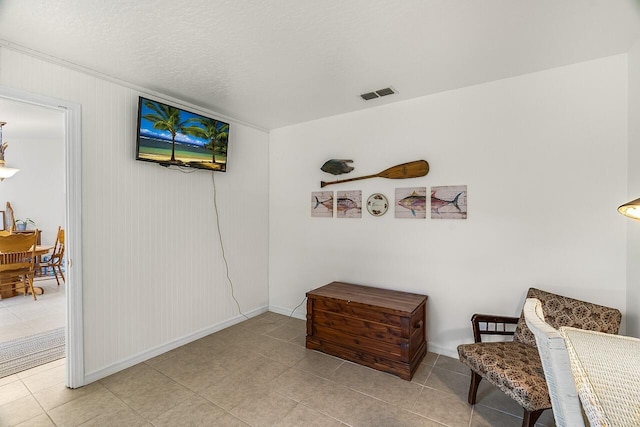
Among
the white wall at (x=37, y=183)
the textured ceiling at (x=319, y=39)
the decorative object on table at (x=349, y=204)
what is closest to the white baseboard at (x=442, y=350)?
the decorative object on table at (x=349, y=204)

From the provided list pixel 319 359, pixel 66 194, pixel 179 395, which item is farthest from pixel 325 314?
pixel 66 194

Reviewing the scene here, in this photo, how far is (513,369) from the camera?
1.82 metres

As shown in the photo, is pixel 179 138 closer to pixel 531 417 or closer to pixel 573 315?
pixel 531 417

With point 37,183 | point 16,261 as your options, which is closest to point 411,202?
point 16,261

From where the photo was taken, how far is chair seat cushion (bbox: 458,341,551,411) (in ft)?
5.41

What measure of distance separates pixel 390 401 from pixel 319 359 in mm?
854

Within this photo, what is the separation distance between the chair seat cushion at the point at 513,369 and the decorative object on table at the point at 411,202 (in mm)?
1348

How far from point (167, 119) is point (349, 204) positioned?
214 centimetres

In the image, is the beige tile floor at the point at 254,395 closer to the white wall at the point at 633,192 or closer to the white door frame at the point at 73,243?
the white door frame at the point at 73,243

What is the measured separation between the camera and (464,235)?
9.23 feet

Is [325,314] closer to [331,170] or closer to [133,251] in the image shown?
[331,170]

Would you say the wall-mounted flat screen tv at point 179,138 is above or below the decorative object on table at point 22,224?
above

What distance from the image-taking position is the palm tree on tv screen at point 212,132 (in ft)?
10.2

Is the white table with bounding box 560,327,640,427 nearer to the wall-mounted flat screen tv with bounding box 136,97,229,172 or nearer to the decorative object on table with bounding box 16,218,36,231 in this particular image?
the wall-mounted flat screen tv with bounding box 136,97,229,172
